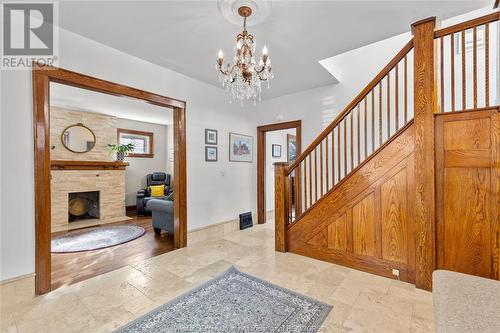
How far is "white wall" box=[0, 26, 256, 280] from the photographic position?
7.00ft

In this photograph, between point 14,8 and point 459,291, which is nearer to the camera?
point 459,291

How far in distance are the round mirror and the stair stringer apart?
18.5ft

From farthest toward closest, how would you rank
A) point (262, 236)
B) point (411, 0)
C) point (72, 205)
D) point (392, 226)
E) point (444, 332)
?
1. point (72, 205)
2. point (262, 236)
3. point (392, 226)
4. point (411, 0)
5. point (444, 332)

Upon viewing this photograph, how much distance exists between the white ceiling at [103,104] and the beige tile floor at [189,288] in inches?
106

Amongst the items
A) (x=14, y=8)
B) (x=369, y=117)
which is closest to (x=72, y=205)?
(x=14, y=8)

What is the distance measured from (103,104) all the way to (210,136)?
2.89 metres

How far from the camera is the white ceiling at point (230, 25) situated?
213 centimetres

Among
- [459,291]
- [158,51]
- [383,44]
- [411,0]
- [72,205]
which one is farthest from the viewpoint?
[72,205]

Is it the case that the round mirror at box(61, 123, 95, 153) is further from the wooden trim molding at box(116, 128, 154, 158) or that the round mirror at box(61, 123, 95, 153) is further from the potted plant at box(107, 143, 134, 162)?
the wooden trim molding at box(116, 128, 154, 158)

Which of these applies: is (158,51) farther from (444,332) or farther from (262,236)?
(444,332)

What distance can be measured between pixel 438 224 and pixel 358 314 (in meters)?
1.14

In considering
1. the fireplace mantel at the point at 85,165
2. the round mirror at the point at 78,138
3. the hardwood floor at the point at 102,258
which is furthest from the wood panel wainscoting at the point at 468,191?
the round mirror at the point at 78,138

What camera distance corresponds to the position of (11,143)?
214 cm

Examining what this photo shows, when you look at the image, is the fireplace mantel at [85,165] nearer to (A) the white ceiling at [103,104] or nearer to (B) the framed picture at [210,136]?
(A) the white ceiling at [103,104]
